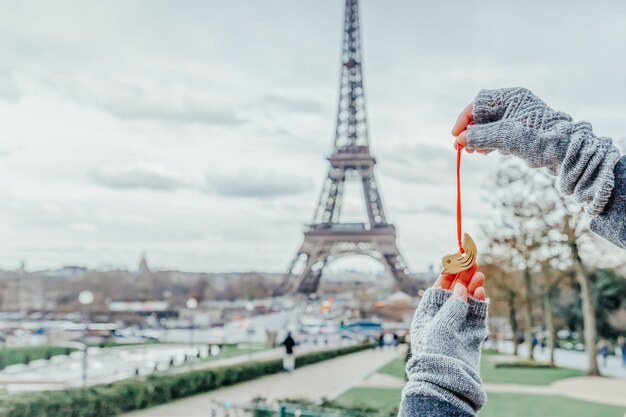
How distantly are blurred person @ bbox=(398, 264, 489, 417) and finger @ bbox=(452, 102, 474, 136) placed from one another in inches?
13.9

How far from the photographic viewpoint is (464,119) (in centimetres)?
194

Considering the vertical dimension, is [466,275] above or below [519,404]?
above

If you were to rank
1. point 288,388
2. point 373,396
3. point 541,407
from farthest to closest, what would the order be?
point 288,388 → point 373,396 → point 541,407

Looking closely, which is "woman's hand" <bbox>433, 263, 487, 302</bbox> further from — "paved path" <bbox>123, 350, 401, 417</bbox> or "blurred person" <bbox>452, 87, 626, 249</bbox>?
"paved path" <bbox>123, 350, 401, 417</bbox>

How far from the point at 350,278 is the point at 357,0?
192 feet

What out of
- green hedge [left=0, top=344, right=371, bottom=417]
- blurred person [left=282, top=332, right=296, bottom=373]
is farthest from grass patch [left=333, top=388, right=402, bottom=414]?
blurred person [left=282, top=332, right=296, bottom=373]

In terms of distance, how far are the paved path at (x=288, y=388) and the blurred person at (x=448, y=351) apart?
42.1 feet

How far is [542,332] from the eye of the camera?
57.6m

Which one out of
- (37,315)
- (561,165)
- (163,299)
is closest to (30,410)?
(561,165)

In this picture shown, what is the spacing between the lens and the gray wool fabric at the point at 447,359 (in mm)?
1689

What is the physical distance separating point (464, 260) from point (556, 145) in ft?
1.12

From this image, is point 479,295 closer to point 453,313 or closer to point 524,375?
point 453,313

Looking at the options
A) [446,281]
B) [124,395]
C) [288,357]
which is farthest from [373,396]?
[446,281]

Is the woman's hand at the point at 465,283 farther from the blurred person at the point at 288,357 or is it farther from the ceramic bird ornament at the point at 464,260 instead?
the blurred person at the point at 288,357
